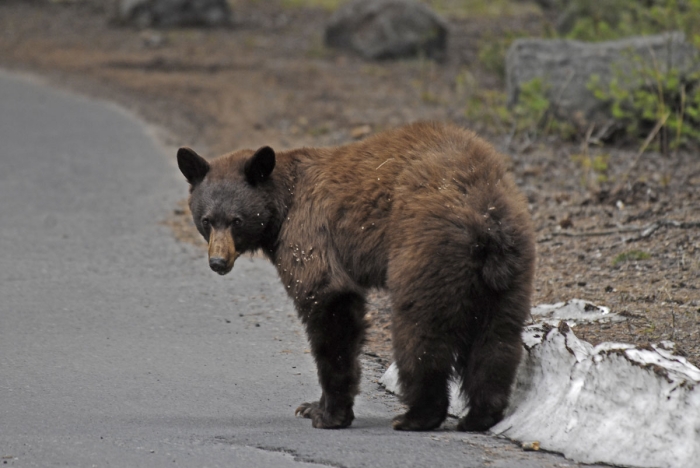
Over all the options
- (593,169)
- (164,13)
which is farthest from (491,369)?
(164,13)

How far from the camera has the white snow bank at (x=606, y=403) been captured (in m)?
3.86

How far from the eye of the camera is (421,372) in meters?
4.53

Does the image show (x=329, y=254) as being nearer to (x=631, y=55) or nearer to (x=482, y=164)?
(x=482, y=164)

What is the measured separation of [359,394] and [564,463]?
1607 mm

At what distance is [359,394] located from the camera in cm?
542

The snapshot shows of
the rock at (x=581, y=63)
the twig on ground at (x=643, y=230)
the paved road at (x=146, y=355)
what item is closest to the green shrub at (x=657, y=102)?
the rock at (x=581, y=63)

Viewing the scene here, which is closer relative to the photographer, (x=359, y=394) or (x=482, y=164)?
(x=482, y=164)

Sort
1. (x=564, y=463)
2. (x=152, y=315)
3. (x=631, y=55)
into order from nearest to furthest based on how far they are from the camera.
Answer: (x=564, y=463) → (x=152, y=315) → (x=631, y=55)

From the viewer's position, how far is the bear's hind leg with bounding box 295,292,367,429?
16.3 feet

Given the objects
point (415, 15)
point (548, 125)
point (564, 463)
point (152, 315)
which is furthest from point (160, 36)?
point (564, 463)

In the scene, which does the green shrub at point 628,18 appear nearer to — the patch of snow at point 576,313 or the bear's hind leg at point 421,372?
the patch of snow at point 576,313

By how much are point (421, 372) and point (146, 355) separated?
A: 232 centimetres

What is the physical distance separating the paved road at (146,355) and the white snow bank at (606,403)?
0.52 ft

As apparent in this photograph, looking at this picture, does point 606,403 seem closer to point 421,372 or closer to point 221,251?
point 421,372
